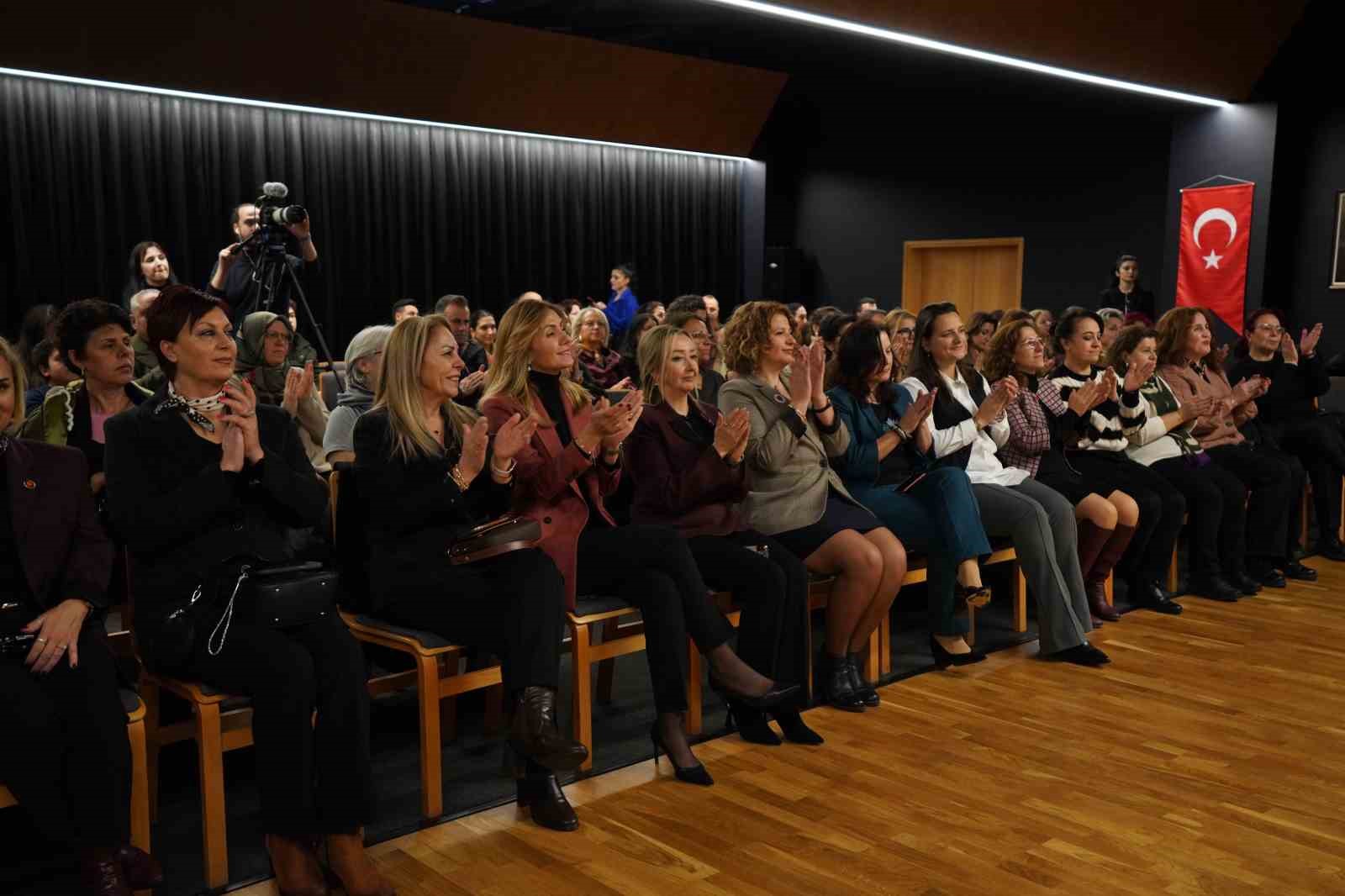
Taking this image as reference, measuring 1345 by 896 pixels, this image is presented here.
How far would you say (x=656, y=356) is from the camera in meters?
3.48

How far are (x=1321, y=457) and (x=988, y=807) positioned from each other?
390 cm

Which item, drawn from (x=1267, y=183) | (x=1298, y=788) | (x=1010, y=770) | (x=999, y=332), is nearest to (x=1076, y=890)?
(x=1010, y=770)

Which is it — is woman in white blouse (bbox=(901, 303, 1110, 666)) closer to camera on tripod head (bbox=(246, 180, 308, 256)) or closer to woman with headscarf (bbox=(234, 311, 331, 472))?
woman with headscarf (bbox=(234, 311, 331, 472))

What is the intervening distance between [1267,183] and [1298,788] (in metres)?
7.13

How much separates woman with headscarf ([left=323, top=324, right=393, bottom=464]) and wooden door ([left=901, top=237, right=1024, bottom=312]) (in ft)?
27.1

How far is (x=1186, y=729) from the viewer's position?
3463mm

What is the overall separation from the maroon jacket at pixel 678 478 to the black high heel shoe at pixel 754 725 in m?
0.51

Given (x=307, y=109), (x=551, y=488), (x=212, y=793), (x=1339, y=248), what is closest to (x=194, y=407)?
(x=212, y=793)

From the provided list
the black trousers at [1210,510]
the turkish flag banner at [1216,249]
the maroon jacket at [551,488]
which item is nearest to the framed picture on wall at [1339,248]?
the turkish flag banner at [1216,249]

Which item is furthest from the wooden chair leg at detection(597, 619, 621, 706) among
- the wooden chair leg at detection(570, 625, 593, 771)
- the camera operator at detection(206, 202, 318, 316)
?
the camera operator at detection(206, 202, 318, 316)

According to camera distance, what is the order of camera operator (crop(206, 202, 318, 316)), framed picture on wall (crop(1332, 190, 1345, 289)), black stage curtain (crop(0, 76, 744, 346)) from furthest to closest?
1. framed picture on wall (crop(1332, 190, 1345, 289))
2. black stage curtain (crop(0, 76, 744, 346))
3. camera operator (crop(206, 202, 318, 316))

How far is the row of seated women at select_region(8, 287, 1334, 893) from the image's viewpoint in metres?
2.45

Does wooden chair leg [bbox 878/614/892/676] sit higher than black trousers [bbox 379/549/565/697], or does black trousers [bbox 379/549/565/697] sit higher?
black trousers [bbox 379/549/565/697]

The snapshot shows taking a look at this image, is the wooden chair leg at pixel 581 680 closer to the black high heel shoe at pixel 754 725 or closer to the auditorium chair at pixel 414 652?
the auditorium chair at pixel 414 652
